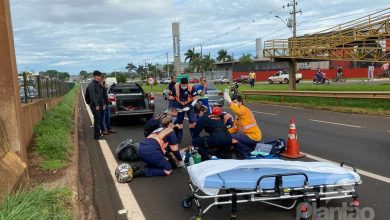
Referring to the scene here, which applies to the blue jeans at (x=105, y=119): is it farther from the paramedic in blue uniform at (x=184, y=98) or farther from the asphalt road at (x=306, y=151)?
the paramedic in blue uniform at (x=184, y=98)

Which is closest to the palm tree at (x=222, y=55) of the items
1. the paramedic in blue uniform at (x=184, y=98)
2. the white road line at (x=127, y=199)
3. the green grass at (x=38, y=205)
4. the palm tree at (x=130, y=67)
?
the palm tree at (x=130, y=67)

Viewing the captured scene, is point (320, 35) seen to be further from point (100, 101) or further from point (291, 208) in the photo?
point (291, 208)

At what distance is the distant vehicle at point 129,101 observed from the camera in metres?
13.4

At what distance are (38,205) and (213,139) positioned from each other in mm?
3663

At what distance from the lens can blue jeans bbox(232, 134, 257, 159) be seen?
773 cm

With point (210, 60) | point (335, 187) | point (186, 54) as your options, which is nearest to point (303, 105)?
point (335, 187)

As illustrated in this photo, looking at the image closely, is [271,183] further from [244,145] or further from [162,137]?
[244,145]

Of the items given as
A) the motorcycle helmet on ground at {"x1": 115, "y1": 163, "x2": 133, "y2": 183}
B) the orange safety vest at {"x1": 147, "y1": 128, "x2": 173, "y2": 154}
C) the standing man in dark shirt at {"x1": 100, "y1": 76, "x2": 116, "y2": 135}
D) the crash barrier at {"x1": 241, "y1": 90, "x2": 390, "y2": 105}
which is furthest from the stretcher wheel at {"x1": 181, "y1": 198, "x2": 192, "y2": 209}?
the crash barrier at {"x1": 241, "y1": 90, "x2": 390, "y2": 105}

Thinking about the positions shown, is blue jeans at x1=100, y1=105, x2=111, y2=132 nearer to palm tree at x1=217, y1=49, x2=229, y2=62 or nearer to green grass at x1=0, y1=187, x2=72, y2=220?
green grass at x1=0, y1=187, x2=72, y2=220

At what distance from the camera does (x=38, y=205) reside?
4477 millimetres

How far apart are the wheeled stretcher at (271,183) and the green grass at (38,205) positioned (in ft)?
5.33

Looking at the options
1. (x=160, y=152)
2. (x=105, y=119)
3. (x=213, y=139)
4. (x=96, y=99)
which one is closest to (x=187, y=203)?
(x=160, y=152)

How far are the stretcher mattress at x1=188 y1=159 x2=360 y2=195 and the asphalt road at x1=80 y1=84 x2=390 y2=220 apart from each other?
1.69 ft

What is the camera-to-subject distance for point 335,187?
4844mm
